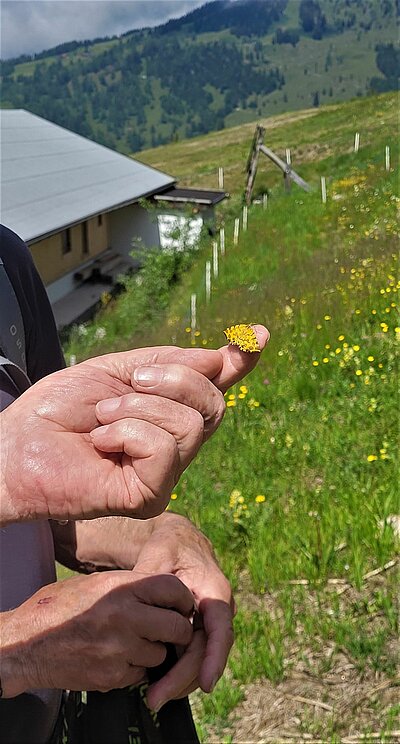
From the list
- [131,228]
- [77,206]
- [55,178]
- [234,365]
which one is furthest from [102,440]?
[131,228]

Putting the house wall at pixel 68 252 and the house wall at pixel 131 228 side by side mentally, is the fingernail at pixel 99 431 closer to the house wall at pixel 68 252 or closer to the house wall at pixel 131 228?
the house wall at pixel 68 252

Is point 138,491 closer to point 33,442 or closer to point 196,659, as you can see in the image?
point 33,442

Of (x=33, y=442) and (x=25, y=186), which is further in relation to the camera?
(x=25, y=186)

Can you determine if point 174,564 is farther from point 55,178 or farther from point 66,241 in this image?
point 55,178

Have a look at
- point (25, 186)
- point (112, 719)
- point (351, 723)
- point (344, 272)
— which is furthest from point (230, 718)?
point (25, 186)

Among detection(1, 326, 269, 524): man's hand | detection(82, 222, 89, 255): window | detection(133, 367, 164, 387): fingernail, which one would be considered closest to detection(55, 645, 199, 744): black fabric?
detection(1, 326, 269, 524): man's hand

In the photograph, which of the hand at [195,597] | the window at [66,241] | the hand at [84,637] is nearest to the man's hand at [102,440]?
the hand at [84,637]
